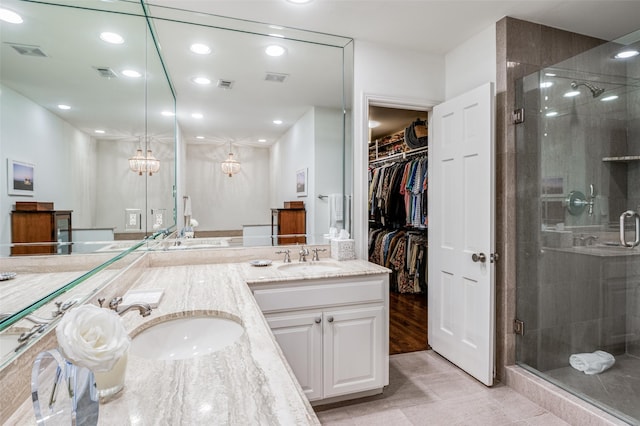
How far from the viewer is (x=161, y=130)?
2.25m

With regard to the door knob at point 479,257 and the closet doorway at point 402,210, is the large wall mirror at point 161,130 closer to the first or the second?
the door knob at point 479,257

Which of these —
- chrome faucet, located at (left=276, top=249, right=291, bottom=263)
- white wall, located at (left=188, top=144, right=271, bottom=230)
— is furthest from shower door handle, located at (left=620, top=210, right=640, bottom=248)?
white wall, located at (left=188, top=144, right=271, bottom=230)

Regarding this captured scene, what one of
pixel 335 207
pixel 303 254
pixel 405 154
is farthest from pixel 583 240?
pixel 405 154

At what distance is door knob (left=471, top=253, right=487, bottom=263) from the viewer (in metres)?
2.29

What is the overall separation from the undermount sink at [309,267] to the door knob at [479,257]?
97 cm

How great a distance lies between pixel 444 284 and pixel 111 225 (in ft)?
7.85

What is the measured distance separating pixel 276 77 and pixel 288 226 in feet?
3.96

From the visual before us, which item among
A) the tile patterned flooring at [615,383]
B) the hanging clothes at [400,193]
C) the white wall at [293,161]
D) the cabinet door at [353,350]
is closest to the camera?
the tile patterned flooring at [615,383]

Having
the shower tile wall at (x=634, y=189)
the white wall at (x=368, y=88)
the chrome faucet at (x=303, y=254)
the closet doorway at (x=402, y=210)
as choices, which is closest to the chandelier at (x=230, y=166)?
the chrome faucet at (x=303, y=254)

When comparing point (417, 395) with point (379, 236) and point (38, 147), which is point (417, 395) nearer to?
point (38, 147)

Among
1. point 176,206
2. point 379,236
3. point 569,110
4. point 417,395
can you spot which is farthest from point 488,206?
point 379,236

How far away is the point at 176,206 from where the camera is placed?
261 cm

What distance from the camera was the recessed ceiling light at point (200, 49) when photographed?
2.40 m

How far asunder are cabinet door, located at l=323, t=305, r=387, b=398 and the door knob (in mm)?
767
